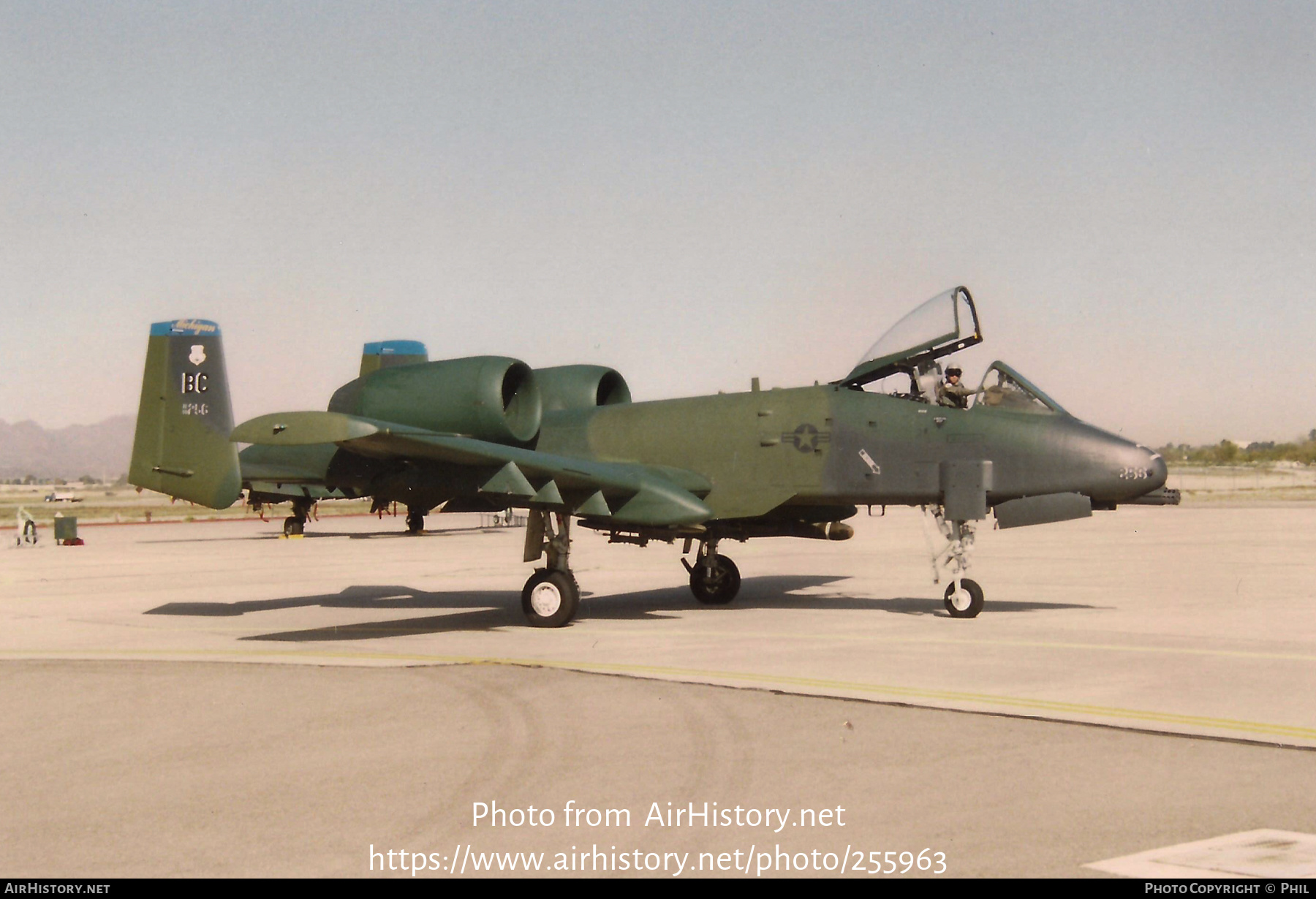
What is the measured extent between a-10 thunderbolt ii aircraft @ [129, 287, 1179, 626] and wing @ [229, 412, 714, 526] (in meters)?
0.03

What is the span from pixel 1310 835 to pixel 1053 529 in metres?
36.5

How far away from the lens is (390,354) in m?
20.1

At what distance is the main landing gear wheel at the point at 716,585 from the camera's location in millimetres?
17766

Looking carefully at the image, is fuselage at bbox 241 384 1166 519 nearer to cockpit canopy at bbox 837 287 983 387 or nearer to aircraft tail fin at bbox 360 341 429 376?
cockpit canopy at bbox 837 287 983 387

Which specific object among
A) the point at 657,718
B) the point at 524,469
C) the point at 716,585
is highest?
the point at 524,469

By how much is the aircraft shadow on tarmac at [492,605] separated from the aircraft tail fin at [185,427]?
206cm

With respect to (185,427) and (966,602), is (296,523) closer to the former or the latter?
(185,427)

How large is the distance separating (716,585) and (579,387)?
145 inches

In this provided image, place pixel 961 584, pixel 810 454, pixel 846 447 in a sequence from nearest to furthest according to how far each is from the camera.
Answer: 1. pixel 961 584
2. pixel 846 447
3. pixel 810 454

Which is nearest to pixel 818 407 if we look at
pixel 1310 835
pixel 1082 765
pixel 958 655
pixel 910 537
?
pixel 958 655

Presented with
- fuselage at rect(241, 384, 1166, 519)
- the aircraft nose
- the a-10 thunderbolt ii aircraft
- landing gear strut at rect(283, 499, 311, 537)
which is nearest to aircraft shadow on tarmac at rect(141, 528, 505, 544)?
landing gear strut at rect(283, 499, 311, 537)

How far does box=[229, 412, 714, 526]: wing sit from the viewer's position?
1234cm

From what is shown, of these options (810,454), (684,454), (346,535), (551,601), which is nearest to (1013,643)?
(810,454)
